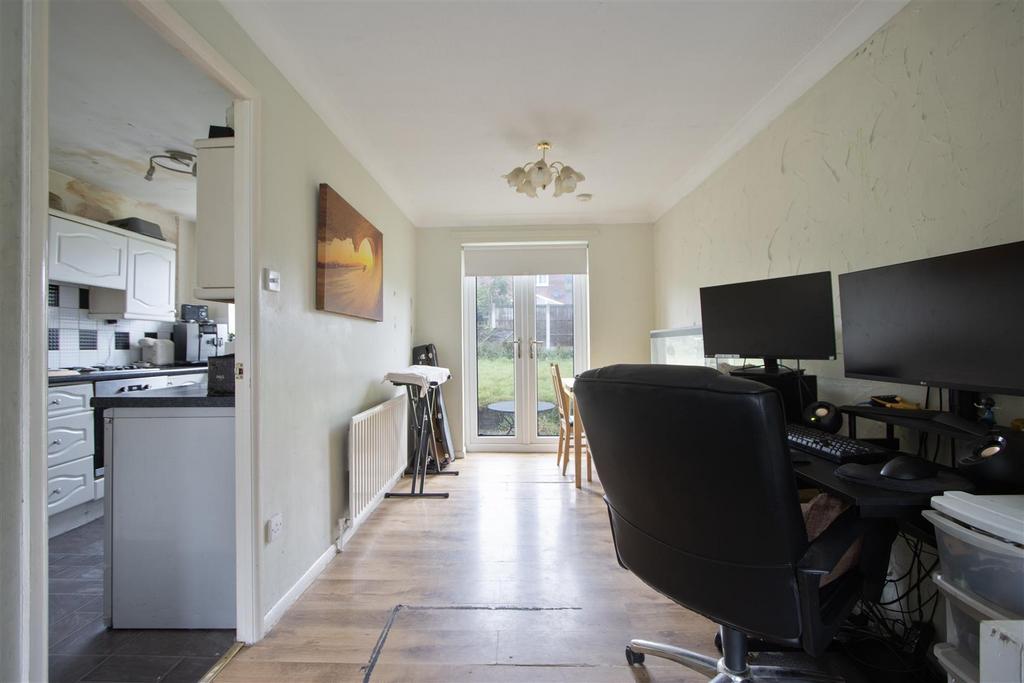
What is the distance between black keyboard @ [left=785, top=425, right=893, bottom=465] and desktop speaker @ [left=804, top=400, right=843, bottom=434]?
54 mm

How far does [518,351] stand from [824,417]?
2972 millimetres

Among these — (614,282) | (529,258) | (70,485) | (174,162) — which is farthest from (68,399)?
(614,282)

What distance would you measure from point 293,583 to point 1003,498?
7.88ft

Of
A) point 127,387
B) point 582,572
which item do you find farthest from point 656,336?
point 127,387

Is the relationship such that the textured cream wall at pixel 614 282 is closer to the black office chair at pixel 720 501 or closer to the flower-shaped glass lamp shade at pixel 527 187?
the flower-shaped glass lamp shade at pixel 527 187

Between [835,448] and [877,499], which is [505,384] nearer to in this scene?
[835,448]

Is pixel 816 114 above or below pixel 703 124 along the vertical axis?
below

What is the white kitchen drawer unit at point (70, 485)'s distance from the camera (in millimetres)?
2402

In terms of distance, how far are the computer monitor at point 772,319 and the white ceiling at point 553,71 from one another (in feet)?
3.38

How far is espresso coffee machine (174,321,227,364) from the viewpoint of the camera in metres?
3.71

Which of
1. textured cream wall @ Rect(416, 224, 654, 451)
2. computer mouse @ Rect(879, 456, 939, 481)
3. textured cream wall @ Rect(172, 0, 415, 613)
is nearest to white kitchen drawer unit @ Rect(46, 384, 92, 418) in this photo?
textured cream wall @ Rect(172, 0, 415, 613)

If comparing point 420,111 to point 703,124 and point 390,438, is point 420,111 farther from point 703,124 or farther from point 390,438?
point 390,438

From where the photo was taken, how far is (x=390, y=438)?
298 cm

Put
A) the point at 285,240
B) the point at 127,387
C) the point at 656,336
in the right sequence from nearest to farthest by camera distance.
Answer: the point at 285,240 → the point at 127,387 → the point at 656,336
